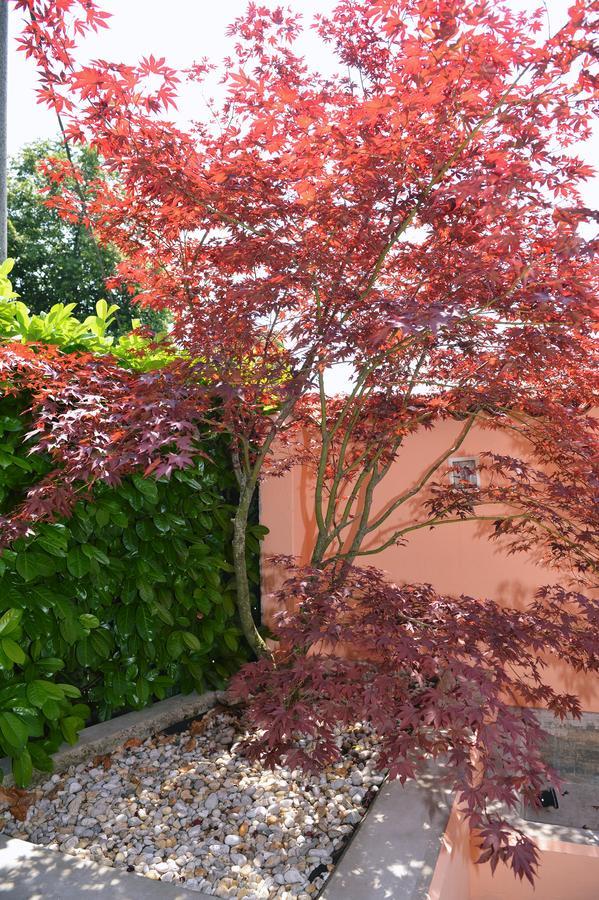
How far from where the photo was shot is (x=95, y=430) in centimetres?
216

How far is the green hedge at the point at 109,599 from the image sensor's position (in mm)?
2498

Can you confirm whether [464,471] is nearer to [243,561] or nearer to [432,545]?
[432,545]

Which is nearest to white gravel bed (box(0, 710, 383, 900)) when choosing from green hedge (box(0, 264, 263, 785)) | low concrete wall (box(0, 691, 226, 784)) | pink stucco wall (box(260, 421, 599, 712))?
low concrete wall (box(0, 691, 226, 784))

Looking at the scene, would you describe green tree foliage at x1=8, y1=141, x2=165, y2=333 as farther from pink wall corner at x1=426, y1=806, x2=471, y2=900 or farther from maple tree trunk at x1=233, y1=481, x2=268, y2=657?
pink wall corner at x1=426, y1=806, x2=471, y2=900

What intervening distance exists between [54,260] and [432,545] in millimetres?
11351

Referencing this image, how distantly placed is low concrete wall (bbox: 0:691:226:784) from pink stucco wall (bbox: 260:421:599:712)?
90 centimetres

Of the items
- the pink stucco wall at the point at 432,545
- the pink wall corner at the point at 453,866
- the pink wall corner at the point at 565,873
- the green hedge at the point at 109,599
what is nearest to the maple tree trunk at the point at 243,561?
the green hedge at the point at 109,599

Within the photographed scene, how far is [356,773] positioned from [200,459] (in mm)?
1610

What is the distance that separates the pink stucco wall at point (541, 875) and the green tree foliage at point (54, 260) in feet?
37.9

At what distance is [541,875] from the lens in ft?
7.99

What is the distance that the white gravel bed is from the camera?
2033mm

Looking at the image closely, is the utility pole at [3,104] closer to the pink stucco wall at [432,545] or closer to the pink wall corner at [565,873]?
the pink stucco wall at [432,545]

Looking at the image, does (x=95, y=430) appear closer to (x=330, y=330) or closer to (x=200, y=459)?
(x=330, y=330)

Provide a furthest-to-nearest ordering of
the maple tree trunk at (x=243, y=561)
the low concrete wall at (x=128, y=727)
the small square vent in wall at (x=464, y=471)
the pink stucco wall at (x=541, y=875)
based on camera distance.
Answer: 1. the small square vent in wall at (x=464, y=471)
2. the maple tree trunk at (x=243, y=561)
3. the low concrete wall at (x=128, y=727)
4. the pink stucco wall at (x=541, y=875)
